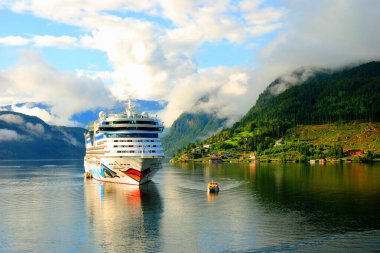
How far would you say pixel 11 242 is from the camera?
74938mm

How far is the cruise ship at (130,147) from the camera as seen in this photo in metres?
140

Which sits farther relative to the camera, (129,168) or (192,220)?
(129,168)

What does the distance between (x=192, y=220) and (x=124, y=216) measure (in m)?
15.1

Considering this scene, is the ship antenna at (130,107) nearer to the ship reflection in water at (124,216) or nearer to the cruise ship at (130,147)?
the cruise ship at (130,147)

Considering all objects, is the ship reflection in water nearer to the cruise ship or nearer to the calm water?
the calm water

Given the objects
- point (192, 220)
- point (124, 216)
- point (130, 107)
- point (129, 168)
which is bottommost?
point (192, 220)

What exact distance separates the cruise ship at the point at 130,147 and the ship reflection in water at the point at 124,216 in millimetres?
4662

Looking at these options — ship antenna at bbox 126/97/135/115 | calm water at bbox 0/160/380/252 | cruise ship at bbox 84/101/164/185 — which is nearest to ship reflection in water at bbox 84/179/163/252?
calm water at bbox 0/160/380/252

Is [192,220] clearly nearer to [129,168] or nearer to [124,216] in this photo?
[124,216]

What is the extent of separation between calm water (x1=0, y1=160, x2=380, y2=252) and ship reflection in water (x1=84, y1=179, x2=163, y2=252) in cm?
17

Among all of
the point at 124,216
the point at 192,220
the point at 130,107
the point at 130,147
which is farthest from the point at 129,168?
the point at 192,220

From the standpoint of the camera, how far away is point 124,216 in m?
96.3

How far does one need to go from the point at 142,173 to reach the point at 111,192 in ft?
38.6

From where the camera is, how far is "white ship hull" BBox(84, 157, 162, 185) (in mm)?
138750
